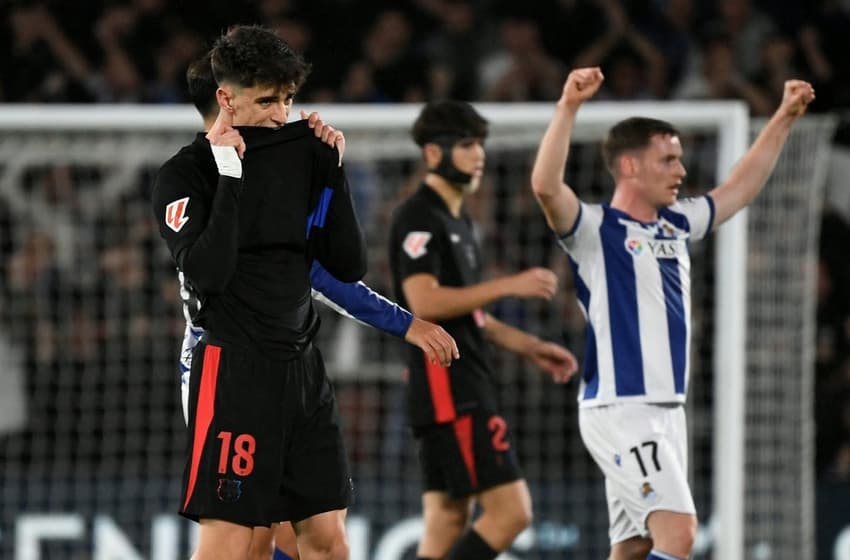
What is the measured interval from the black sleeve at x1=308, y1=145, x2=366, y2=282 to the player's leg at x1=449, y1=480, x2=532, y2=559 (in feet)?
6.15

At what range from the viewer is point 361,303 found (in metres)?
4.07

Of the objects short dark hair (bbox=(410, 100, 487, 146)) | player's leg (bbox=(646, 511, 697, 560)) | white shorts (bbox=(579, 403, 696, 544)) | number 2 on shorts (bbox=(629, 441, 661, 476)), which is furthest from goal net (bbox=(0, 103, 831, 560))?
player's leg (bbox=(646, 511, 697, 560))

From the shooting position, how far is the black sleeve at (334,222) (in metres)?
3.92

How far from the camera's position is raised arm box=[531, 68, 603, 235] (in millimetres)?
4488

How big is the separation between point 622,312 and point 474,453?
0.97 metres

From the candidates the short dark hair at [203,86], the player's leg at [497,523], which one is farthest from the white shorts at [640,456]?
the short dark hair at [203,86]

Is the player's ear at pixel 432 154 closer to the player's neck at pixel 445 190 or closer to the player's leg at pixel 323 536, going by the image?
the player's neck at pixel 445 190

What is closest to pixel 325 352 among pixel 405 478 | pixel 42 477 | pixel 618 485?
pixel 405 478

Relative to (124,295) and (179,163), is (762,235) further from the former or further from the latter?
(179,163)

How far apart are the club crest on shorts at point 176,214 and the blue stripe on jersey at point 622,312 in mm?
1727

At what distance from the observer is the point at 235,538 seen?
12.4 feet

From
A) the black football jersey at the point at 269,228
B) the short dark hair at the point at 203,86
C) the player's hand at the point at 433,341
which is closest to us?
the black football jersey at the point at 269,228

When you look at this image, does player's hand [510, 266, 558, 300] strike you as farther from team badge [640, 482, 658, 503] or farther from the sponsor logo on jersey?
team badge [640, 482, 658, 503]

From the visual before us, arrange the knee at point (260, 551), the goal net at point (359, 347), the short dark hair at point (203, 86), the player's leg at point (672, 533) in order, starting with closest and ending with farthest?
the short dark hair at point (203, 86) < the knee at point (260, 551) < the player's leg at point (672, 533) < the goal net at point (359, 347)
